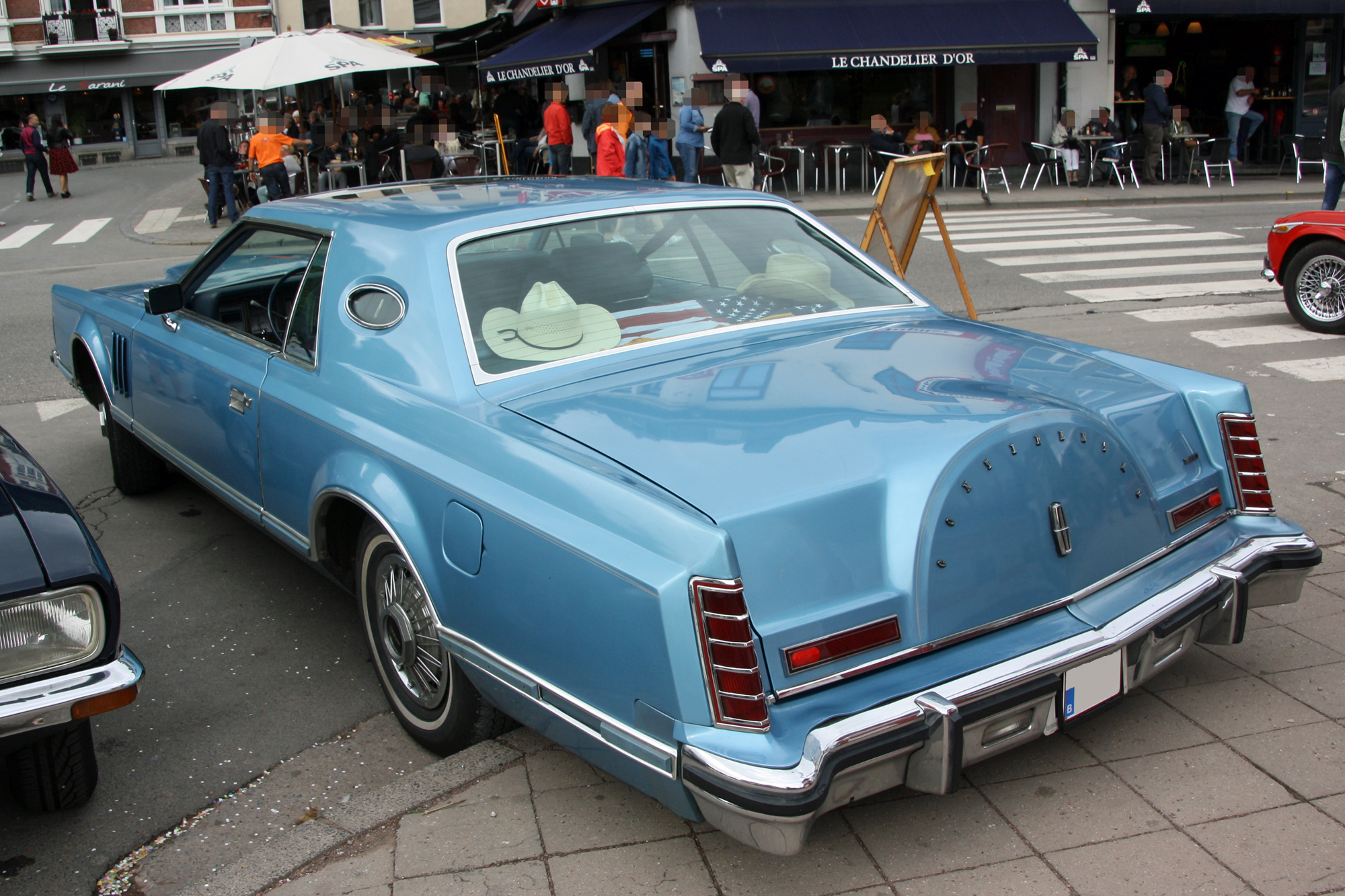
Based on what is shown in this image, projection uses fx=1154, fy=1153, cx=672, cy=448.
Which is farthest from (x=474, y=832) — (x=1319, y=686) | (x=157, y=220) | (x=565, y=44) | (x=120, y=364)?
(x=565, y=44)

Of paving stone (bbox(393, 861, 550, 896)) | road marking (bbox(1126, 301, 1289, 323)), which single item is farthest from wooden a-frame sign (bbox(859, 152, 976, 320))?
paving stone (bbox(393, 861, 550, 896))

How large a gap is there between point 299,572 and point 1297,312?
24.5ft

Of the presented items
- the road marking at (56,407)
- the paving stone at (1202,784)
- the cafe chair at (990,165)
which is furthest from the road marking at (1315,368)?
the cafe chair at (990,165)

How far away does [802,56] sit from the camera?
19672mm

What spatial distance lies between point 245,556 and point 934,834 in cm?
342

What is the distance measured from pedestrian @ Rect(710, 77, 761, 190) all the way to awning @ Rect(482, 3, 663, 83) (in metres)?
6.85

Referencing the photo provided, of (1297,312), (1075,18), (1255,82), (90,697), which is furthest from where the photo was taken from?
(1255,82)

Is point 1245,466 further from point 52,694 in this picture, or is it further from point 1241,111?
point 1241,111

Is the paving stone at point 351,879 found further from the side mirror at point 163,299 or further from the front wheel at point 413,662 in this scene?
the side mirror at point 163,299

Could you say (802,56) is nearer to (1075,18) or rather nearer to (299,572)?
(1075,18)

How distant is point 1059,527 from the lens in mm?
2705

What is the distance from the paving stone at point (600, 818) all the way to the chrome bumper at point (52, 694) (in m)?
1.08

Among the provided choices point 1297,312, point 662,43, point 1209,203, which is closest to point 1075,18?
point 1209,203

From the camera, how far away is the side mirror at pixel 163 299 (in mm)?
4512
